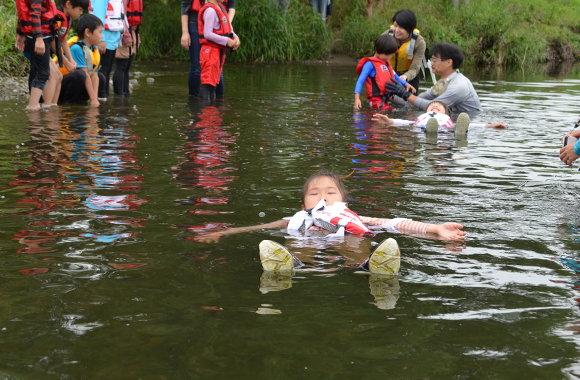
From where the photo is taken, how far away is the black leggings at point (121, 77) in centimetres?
1219

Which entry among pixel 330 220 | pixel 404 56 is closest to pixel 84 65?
pixel 404 56

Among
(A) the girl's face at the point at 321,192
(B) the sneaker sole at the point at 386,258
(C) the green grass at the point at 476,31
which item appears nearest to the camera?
(B) the sneaker sole at the point at 386,258

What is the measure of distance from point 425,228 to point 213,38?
748cm

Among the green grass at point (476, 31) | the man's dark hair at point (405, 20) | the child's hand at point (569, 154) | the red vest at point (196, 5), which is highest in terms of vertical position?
the green grass at point (476, 31)

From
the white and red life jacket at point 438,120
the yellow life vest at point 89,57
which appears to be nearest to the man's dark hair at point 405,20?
the white and red life jacket at point 438,120

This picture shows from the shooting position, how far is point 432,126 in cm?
945

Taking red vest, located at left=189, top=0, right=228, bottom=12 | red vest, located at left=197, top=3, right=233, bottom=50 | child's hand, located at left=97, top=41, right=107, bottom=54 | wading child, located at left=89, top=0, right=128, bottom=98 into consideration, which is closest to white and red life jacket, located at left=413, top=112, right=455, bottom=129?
red vest, located at left=197, top=3, right=233, bottom=50

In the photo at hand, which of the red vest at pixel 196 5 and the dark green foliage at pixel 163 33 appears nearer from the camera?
the red vest at pixel 196 5

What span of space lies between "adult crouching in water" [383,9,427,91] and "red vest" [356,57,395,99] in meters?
0.56

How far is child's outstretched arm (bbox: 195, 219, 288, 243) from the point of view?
4.47 meters

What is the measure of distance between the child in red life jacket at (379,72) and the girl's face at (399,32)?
0.96 feet

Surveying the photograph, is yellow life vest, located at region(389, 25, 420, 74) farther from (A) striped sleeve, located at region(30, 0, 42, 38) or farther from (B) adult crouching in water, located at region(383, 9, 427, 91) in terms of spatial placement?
(A) striped sleeve, located at region(30, 0, 42, 38)

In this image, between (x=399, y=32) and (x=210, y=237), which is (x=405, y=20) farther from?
(x=210, y=237)

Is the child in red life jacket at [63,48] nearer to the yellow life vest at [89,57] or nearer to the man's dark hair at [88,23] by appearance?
the man's dark hair at [88,23]
